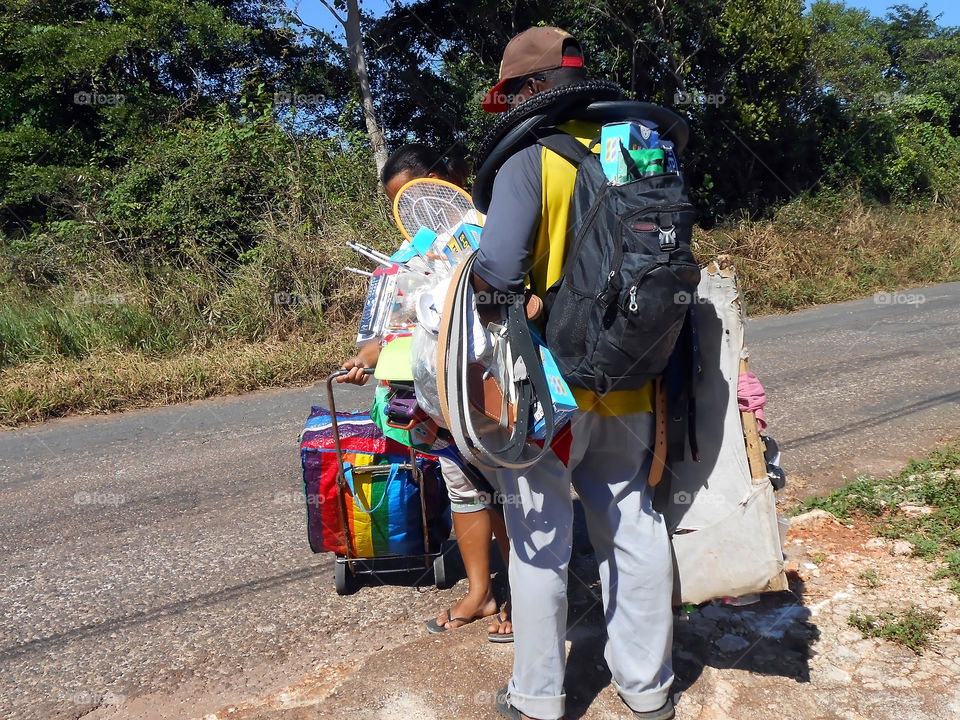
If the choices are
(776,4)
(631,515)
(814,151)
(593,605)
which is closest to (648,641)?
(631,515)

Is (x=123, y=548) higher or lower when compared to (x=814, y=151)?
lower

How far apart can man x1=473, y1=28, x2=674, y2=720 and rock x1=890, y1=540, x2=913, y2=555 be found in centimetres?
144

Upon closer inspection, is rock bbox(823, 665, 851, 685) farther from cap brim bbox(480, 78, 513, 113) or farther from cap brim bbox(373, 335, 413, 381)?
cap brim bbox(480, 78, 513, 113)

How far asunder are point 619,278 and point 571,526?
0.75m

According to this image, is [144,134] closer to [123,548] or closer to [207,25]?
[207,25]

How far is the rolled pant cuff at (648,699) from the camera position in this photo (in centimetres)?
254

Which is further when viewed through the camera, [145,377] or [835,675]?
[145,377]

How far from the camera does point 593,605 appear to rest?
329cm

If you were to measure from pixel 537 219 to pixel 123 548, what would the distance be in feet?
10.2

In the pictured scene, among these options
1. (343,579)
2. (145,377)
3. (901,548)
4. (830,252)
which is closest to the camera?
(901,548)
